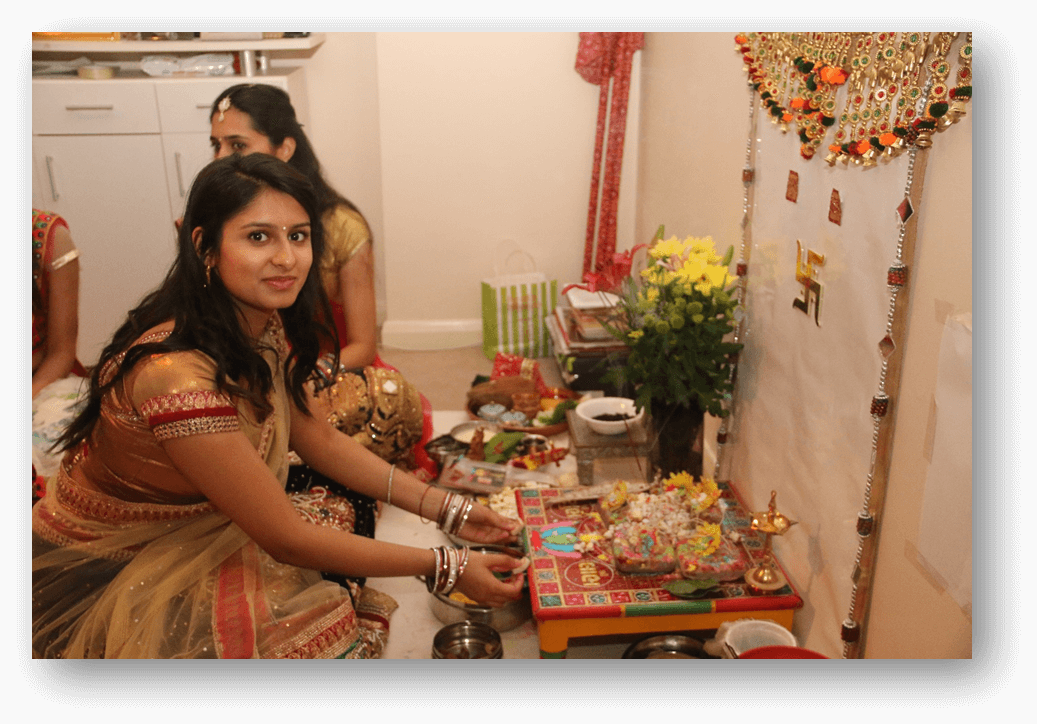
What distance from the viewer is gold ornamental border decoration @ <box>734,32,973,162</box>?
3.48 ft

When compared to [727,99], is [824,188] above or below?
below

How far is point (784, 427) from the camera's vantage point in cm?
172

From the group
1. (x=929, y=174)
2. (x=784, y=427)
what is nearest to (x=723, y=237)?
(x=784, y=427)

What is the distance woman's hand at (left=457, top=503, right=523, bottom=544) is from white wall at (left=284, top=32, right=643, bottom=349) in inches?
95.8

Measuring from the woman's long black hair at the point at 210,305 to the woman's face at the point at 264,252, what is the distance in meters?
0.01

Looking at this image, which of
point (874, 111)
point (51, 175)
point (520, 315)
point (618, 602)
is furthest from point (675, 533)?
point (51, 175)

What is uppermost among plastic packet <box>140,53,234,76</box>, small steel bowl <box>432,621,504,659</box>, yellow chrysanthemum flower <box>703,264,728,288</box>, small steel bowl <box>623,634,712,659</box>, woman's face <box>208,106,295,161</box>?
plastic packet <box>140,53,234,76</box>

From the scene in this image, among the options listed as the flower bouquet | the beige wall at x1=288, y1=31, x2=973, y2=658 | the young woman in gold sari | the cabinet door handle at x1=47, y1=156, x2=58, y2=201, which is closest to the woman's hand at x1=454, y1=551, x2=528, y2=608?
the young woman in gold sari

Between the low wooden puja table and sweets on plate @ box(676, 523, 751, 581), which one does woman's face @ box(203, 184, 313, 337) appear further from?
sweets on plate @ box(676, 523, 751, 581)

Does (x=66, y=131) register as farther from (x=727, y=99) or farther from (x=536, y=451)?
(x=727, y=99)

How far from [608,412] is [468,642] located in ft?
2.84

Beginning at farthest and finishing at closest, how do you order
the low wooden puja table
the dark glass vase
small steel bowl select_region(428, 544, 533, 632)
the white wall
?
the white wall
the dark glass vase
small steel bowl select_region(428, 544, 533, 632)
the low wooden puja table

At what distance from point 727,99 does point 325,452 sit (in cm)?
134

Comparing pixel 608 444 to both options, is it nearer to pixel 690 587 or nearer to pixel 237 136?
pixel 690 587
